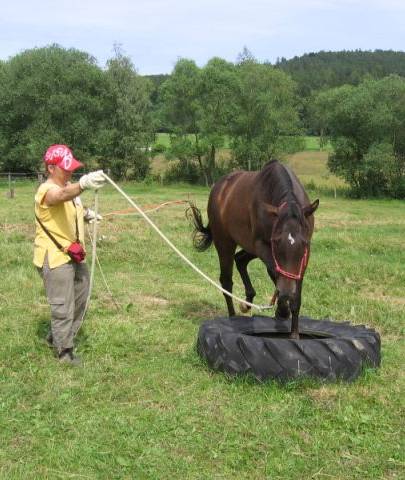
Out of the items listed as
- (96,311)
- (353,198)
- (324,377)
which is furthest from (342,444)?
(353,198)

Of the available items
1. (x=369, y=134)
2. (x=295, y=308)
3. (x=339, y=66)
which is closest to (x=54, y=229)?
(x=295, y=308)

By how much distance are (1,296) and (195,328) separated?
2861 mm

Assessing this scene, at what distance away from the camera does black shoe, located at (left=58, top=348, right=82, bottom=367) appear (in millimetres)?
5098

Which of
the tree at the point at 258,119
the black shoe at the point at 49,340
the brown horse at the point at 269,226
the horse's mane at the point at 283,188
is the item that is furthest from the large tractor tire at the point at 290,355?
the tree at the point at 258,119

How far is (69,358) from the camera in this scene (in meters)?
5.16

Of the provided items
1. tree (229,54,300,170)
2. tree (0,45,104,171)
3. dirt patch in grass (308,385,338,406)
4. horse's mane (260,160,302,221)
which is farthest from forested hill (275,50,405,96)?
dirt patch in grass (308,385,338,406)

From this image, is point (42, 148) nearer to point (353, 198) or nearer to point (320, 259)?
point (353, 198)

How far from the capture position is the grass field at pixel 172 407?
3.46 metres

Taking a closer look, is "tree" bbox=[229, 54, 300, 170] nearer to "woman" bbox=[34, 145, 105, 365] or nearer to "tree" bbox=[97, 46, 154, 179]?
"tree" bbox=[97, 46, 154, 179]

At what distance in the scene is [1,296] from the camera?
293 inches

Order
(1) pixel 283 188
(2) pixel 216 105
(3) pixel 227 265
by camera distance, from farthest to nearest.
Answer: (2) pixel 216 105 < (3) pixel 227 265 < (1) pixel 283 188

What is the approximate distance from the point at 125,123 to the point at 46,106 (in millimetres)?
6048

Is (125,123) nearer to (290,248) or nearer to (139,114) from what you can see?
→ (139,114)

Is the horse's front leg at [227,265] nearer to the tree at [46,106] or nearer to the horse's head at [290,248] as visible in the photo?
the horse's head at [290,248]
